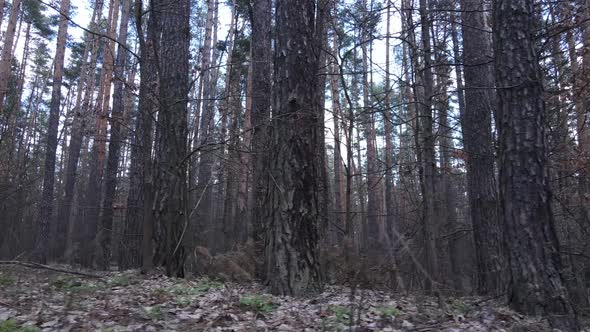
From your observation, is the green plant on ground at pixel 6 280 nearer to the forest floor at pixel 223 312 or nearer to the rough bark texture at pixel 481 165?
the forest floor at pixel 223 312

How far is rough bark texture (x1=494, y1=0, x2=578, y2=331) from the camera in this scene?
13.2 ft

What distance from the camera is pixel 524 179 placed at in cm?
429

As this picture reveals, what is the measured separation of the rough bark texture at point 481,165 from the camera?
26.7ft

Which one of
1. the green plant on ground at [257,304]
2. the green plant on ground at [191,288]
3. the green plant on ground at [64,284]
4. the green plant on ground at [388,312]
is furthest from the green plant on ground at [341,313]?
the green plant on ground at [64,284]

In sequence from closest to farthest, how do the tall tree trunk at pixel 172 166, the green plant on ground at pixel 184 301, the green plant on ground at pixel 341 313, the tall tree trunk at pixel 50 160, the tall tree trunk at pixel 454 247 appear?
the green plant on ground at pixel 341 313, the green plant on ground at pixel 184 301, the tall tree trunk at pixel 172 166, the tall tree trunk at pixel 454 247, the tall tree trunk at pixel 50 160

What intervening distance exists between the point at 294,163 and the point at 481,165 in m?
4.72

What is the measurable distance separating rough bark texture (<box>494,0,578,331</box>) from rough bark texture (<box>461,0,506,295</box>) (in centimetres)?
323

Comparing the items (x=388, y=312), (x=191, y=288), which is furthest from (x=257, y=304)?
(x=191, y=288)

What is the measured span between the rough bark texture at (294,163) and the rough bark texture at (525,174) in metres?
2.11

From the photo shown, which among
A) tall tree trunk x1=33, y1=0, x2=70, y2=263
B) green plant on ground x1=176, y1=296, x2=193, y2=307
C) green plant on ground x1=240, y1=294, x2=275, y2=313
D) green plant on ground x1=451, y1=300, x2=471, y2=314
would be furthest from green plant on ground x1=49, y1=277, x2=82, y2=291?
tall tree trunk x1=33, y1=0, x2=70, y2=263

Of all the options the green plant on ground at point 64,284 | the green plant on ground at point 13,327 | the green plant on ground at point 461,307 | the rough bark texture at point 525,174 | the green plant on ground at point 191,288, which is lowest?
the green plant on ground at point 461,307

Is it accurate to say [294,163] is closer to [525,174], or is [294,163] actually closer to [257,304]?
[257,304]

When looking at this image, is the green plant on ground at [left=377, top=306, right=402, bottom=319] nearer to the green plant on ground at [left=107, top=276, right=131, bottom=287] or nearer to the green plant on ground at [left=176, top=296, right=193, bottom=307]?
the green plant on ground at [left=176, top=296, right=193, bottom=307]

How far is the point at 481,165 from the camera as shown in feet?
28.1
